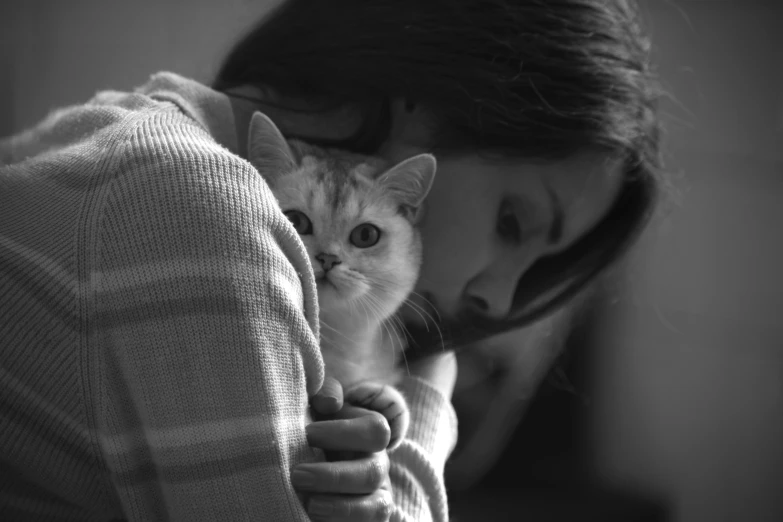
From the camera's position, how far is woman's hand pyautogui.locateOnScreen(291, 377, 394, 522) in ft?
2.33

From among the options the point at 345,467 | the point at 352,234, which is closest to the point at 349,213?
the point at 352,234

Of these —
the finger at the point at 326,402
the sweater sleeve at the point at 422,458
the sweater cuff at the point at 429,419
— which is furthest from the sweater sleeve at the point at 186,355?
the sweater cuff at the point at 429,419

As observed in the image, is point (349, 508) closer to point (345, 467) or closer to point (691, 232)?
point (345, 467)

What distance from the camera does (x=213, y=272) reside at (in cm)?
68

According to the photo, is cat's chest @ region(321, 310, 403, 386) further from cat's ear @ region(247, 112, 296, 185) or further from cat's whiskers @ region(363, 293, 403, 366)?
cat's ear @ region(247, 112, 296, 185)

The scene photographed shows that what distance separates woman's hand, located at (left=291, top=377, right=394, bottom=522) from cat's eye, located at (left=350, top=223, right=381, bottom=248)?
26 centimetres

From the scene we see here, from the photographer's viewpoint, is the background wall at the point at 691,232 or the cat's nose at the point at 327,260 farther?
the background wall at the point at 691,232

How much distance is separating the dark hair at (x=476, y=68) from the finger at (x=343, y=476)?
21.6 inches

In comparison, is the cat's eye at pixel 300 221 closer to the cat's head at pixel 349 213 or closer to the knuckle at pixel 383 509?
the cat's head at pixel 349 213

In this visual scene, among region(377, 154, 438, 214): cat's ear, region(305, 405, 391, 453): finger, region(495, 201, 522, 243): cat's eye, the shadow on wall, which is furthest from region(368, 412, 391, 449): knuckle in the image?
the shadow on wall

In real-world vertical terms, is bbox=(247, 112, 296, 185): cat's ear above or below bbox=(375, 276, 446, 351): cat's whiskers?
above

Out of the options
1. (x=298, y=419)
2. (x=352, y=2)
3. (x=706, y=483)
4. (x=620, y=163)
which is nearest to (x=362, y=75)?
(x=352, y=2)

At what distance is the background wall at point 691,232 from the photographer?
7.34 feet

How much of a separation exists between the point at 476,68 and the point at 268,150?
0.33 meters
